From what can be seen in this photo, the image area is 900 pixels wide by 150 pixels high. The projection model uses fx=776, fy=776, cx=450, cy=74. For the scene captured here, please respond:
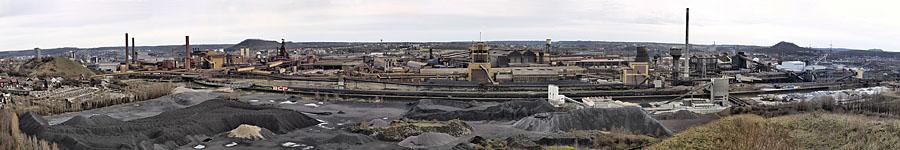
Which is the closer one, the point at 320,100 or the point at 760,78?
the point at 320,100

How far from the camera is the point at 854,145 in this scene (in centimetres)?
1074

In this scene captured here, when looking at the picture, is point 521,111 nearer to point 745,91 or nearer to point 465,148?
point 465,148

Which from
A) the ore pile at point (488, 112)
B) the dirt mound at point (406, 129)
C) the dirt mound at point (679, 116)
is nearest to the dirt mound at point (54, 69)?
the ore pile at point (488, 112)

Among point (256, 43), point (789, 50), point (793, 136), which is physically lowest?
point (793, 136)

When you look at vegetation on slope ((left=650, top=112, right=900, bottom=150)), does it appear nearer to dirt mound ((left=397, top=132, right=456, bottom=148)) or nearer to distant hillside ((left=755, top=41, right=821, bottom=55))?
dirt mound ((left=397, top=132, right=456, bottom=148))

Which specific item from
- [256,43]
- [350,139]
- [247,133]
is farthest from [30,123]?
[256,43]

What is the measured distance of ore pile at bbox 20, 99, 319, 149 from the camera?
12609 mm

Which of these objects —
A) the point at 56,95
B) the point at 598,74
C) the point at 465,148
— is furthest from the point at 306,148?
the point at 598,74

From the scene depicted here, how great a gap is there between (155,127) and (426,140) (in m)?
5.05

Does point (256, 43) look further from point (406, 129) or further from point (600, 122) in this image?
point (600, 122)

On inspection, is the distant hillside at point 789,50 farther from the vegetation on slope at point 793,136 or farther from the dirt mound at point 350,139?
the dirt mound at point 350,139

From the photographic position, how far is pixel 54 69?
1430 inches

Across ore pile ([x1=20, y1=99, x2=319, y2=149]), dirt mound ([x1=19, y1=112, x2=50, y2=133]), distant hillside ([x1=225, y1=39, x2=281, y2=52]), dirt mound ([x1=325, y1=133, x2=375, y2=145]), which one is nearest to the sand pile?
ore pile ([x1=20, y1=99, x2=319, y2=149])

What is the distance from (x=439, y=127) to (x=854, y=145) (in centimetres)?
770
